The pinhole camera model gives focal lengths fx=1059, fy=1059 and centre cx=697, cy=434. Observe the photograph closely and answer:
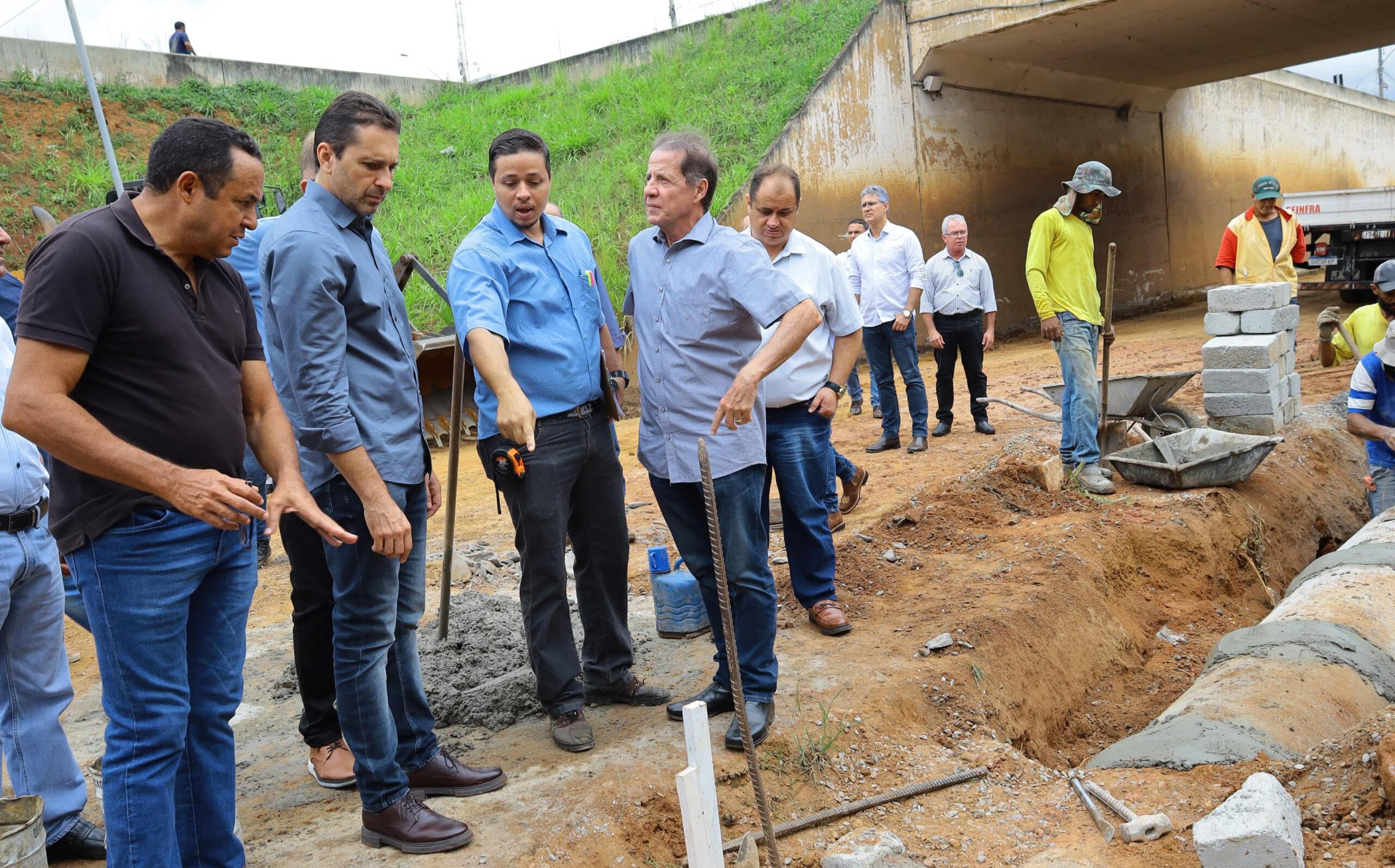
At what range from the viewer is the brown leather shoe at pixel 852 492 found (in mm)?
6824

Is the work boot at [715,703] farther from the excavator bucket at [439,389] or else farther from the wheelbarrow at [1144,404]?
the excavator bucket at [439,389]

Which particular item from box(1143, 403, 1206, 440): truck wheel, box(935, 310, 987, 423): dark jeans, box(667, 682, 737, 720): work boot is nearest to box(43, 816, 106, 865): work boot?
box(667, 682, 737, 720): work boot

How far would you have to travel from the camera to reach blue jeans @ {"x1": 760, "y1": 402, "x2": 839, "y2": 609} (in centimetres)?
455

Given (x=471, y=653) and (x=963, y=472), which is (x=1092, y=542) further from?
(x=471, y=653)

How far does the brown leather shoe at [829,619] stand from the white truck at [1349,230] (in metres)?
14.0

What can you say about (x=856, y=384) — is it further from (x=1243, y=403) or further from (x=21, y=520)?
(x=21, y=520)

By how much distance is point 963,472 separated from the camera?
759 centimetres

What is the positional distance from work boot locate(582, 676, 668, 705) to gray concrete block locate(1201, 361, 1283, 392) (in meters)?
5.90

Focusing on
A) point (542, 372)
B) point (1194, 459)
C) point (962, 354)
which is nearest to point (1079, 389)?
point (1194, 459)

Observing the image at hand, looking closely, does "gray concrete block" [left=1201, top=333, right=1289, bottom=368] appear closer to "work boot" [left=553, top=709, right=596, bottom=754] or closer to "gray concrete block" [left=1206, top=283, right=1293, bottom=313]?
"gray concrete block" [left=1206, top=283, right=1293, bottom=313]

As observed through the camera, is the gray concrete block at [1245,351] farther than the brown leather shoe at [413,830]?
Yes

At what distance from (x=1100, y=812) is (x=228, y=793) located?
8.64 ft

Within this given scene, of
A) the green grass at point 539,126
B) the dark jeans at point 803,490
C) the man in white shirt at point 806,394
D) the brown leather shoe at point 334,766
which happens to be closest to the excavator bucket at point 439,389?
the green grass at point 539,126

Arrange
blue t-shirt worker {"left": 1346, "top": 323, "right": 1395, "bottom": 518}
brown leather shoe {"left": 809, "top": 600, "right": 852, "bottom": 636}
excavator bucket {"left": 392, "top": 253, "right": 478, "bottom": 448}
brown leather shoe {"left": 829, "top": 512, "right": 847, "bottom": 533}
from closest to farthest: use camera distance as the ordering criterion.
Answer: brown leather shoe {"left": 809, "top": 600, "right": 852, "bottom": 636}
blue t-shirt worker {"left": 1346, "top": 323, "right": 1395, "bottom": 518}
brown leather shoe {"left": 829, "top": 512, "right": 847, "bottom": 533}
excavator bucket {"left": 392, "top": 253, "right": 478, "bottom": 448}
